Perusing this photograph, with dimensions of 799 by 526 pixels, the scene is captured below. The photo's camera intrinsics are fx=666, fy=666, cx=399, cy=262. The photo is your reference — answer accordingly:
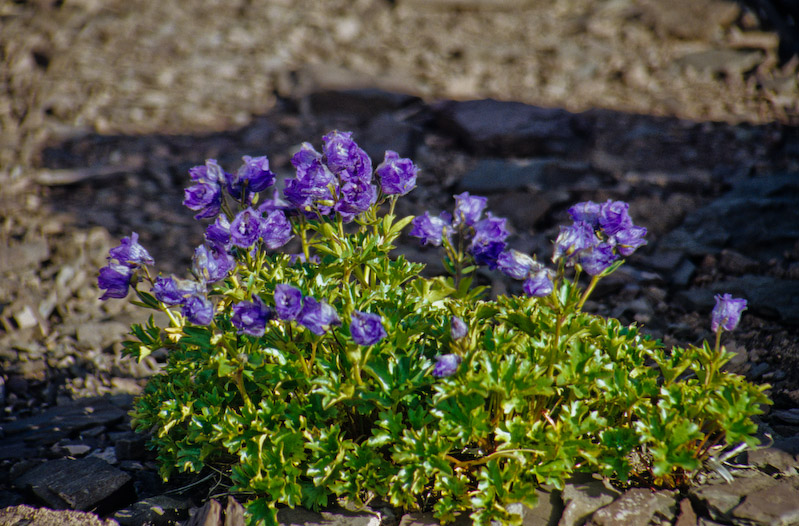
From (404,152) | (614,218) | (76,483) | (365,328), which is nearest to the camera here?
(365,328)

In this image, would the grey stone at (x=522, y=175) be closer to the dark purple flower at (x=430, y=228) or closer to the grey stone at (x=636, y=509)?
the dark purple flower at (x=430, y=228)

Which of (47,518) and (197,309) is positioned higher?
(197,309)

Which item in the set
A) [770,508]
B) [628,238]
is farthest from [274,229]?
[770,508]

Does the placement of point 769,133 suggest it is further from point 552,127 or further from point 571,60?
point 571,60

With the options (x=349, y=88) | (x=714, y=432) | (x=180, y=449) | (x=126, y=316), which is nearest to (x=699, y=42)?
(x=349, y=88)

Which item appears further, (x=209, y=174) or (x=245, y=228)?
(x=209, y=174)

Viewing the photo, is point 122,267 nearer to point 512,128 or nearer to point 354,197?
point 354,197

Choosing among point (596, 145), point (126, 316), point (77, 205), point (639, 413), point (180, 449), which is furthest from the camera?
point (596, 145)
